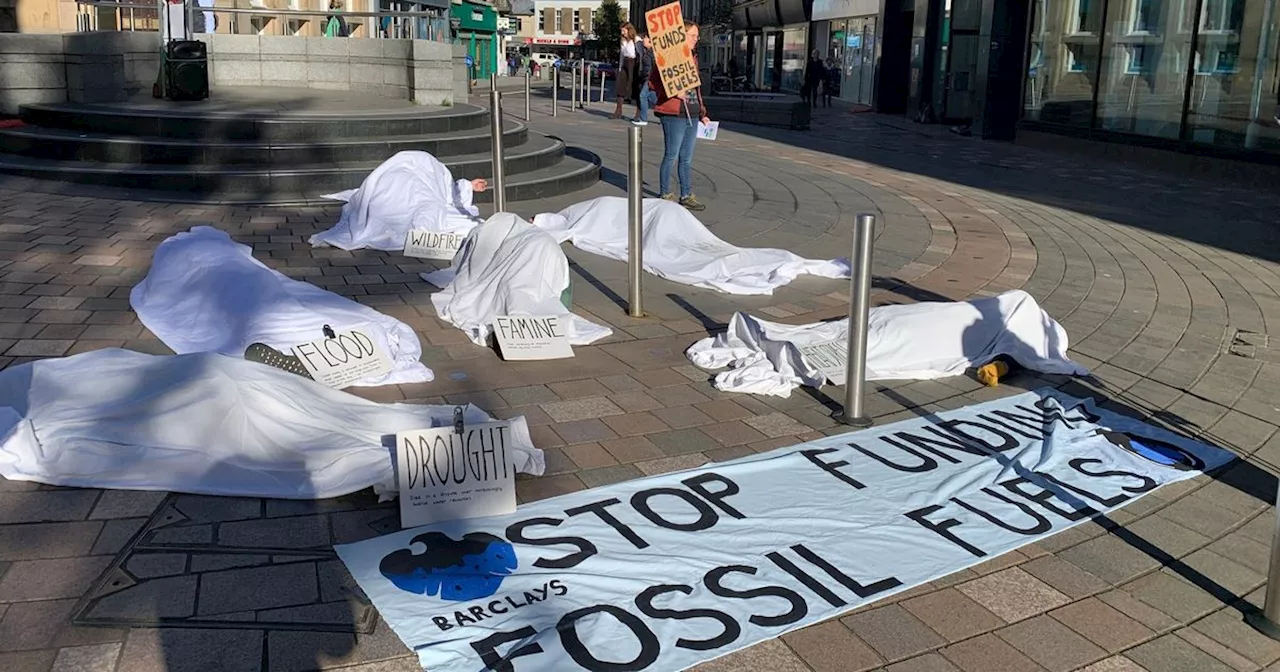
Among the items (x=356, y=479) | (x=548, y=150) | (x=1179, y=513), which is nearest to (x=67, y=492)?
(x=356, y=479)

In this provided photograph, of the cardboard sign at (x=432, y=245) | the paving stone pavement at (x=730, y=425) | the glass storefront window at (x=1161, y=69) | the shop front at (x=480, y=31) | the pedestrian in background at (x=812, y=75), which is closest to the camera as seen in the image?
the paving stone pavement at (x=730, y=425)

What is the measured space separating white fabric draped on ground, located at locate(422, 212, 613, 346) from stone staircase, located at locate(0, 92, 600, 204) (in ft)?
13.4

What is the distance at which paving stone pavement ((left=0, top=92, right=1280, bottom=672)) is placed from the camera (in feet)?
10.8

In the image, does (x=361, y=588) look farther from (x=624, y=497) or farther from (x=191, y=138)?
(x=191, y=138)

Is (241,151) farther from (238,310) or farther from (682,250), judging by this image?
(238,310)

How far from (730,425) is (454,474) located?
163 centimetres

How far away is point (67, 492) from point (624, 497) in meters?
2.14

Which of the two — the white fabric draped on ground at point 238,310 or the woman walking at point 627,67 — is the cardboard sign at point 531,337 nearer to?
the white fabric draped on ground at point 238,310

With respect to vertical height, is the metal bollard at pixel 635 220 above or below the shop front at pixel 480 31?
below

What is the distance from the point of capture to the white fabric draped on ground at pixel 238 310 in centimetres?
565

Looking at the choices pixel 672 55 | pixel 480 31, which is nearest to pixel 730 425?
pixel 672 55

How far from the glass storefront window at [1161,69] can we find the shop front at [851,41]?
10818 millimetres

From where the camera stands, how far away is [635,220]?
6.70 metres

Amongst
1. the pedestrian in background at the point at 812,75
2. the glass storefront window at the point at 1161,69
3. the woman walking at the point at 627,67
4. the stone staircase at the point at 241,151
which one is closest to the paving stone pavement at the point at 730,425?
the stone staircase at the point at 241,151
